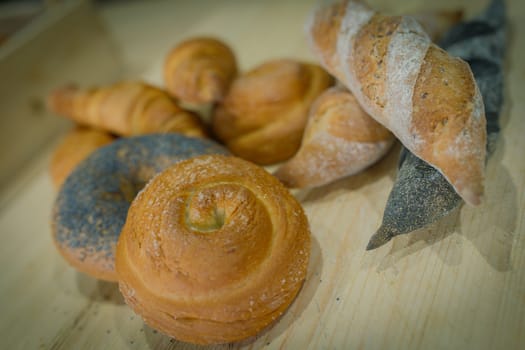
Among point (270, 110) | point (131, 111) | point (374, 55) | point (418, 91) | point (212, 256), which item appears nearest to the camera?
point (212, 256)

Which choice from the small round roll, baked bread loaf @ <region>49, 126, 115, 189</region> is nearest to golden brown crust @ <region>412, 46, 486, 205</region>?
the small round roll

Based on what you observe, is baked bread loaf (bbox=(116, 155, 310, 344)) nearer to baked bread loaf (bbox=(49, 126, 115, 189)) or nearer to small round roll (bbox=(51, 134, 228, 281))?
small round roll (bbox=(51, 134, 228, 281))

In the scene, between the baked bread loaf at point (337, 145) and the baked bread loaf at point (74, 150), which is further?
the baked bread loaf at point (74, 150)

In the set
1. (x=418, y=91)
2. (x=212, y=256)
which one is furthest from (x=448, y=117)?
(x=212, y=256)

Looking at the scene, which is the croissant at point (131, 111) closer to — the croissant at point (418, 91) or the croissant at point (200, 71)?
the croissant at point (200, 71)

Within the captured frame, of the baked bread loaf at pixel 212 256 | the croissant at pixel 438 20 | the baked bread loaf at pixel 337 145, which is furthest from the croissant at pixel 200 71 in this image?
the croissant at pixel 438 20

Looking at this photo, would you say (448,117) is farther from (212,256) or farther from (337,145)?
(212,256)
